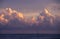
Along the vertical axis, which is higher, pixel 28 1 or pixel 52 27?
pixel 28 1

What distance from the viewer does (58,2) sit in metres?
2.85

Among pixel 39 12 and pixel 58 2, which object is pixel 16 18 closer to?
pixel 39 12

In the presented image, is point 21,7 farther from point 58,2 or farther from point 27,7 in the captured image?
point 58,2

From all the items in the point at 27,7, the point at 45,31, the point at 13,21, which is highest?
the point at 27,7

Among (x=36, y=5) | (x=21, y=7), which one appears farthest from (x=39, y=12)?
(x=21, y=7)

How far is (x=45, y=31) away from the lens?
2.81 meters

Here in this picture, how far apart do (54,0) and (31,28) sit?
59cm

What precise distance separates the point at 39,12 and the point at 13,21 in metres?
0.44

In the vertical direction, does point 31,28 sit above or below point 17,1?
below

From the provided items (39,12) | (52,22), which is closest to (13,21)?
(39,12)

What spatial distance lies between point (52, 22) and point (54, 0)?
1.18ft

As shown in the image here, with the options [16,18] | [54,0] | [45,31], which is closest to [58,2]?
[54,0]

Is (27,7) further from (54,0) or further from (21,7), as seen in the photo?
(54,0)

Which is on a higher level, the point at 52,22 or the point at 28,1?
the point at 28,1
